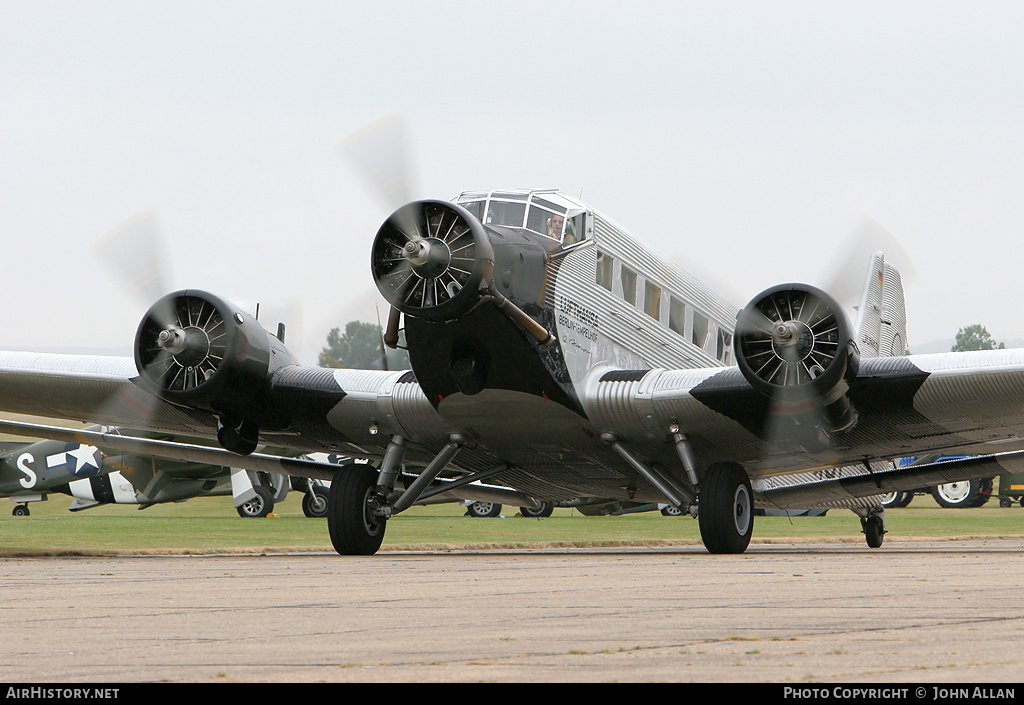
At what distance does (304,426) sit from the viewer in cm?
1819

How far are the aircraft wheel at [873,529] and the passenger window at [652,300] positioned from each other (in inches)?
258

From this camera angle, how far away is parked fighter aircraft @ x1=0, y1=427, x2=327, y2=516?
45.6 m

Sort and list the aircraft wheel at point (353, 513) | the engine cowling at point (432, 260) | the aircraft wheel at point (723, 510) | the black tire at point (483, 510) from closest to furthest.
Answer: the engine cowling at point (432, 260)
the aircraft wheel at point (723, 510)
the aircraft wheel at point (353, 513)
the black tire at point (483, 510)

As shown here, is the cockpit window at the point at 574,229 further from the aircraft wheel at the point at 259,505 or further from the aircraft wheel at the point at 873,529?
the aircraft wheel at the point at 259,505

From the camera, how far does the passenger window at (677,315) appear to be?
1892 centimetres

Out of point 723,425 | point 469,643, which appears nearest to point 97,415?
point 723,425

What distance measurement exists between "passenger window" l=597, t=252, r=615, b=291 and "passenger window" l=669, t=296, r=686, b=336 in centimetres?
210

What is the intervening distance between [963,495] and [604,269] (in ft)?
157

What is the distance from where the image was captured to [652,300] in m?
18.3

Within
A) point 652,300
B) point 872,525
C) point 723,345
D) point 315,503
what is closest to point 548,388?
point 652,300

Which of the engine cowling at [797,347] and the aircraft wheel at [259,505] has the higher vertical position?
the engine cowling at [797,347]

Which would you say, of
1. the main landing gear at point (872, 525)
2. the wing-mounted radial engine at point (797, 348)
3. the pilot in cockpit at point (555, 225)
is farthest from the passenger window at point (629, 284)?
the main landing gear at point (872, 525)

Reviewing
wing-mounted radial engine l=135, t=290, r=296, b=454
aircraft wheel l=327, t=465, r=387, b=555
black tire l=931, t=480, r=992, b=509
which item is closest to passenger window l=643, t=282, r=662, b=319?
aircraft wheel l=327, t=465, r=387, b=555

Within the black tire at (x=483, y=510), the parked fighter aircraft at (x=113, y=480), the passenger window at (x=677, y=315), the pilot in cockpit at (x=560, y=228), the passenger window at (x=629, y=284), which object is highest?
the pilot in cockpit at (x=560, y=228)
